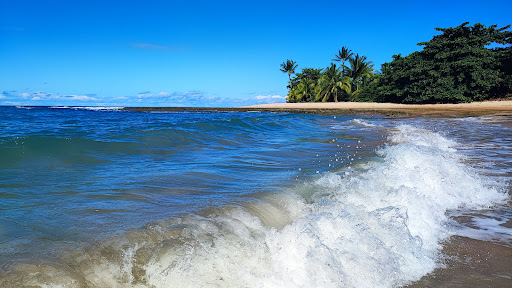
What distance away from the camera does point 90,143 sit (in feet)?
25.7

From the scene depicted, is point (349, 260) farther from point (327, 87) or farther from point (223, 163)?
point (327, 87)

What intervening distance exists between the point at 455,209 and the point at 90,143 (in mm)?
7355

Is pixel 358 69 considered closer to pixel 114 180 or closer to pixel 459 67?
pixel 459 67

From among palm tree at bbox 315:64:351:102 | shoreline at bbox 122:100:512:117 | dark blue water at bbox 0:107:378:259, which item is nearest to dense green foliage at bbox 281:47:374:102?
palm tree at bbox 315:64:351:102

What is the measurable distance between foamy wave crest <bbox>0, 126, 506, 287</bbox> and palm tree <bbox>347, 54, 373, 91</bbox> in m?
49.3

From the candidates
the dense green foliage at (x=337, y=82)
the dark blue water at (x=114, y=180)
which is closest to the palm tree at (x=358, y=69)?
the dense green foliage at (x=337, y=82)

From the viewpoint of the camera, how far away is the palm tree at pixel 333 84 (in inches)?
1890

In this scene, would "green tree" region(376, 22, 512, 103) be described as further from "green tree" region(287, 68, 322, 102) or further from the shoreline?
"green tree" region(287, 68, 322, 102)

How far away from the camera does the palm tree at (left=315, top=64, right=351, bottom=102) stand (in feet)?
157

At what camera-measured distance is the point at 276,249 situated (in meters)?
2.31

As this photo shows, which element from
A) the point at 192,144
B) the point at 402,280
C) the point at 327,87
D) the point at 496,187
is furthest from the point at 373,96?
the point at 402,280

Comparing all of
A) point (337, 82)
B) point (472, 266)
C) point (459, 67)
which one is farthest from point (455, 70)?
point (472, 266)

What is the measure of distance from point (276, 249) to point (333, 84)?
48316 mm

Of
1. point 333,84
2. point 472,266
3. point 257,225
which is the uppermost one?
point 333,84
